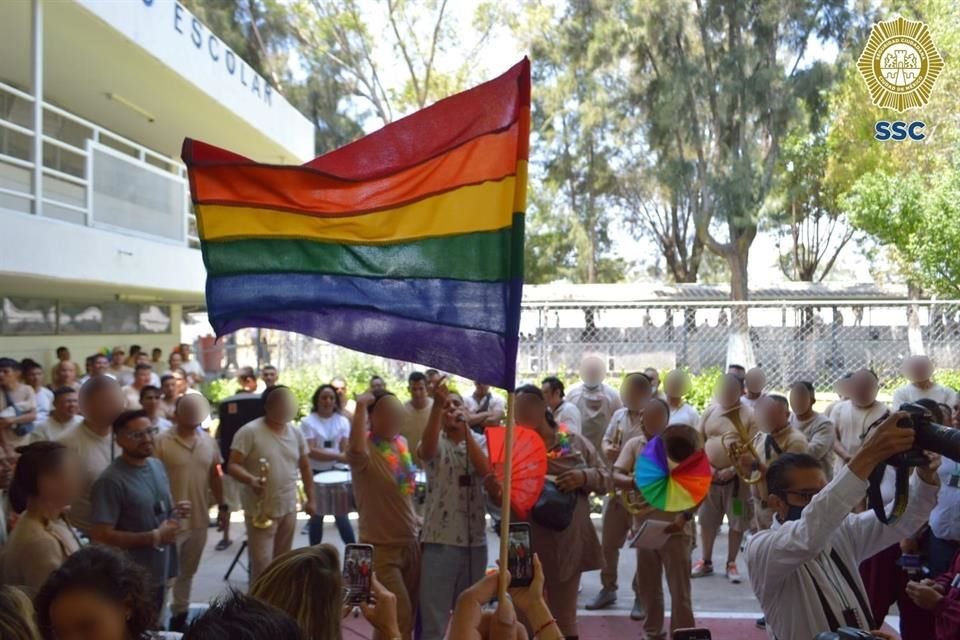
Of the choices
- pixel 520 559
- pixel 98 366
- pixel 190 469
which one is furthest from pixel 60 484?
pixel 98 366

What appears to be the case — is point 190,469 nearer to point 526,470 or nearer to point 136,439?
point 136,439

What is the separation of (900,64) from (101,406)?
11218mm

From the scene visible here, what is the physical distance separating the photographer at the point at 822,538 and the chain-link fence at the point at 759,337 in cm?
802

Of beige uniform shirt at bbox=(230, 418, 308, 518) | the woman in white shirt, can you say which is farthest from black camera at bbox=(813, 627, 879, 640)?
the woman in white shirt

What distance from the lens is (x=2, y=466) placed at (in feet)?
16.2

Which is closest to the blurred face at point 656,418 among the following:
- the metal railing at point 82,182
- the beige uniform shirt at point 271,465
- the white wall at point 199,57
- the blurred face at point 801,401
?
the blurred face at point 801,401

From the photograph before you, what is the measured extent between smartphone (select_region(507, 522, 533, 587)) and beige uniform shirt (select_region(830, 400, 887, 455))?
5104mm

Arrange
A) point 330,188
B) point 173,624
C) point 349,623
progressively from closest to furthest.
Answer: point 330,188 < point 173,624 < point 349,623

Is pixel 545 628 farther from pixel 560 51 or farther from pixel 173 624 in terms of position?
pixel 560 51

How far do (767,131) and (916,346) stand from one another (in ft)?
52.1

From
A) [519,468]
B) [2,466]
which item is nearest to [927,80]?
[519,468]

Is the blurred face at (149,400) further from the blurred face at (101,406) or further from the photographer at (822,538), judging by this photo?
the photographer at (822,538)

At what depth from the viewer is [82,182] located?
10.2 meters

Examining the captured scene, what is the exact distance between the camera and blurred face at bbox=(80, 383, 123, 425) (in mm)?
5344
